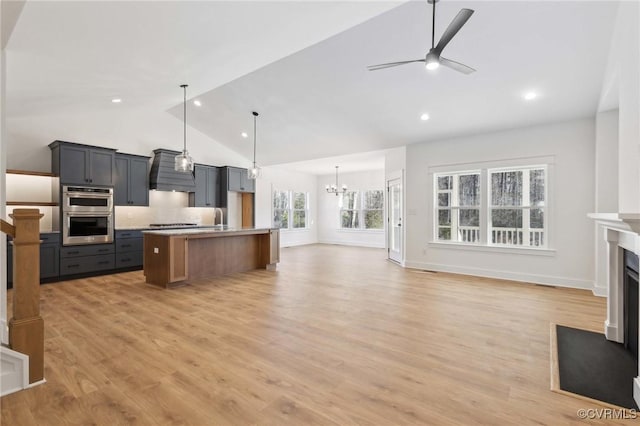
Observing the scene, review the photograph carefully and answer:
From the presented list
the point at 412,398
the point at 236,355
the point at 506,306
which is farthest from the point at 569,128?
the point at 236,355

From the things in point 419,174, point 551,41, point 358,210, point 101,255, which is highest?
point 551,41

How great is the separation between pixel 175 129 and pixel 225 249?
3731mm

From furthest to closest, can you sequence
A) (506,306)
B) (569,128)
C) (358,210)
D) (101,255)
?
(358,210)
(101,255)
(569,128)
(506,306)

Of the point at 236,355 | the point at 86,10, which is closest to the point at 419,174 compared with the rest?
the point at 236,355

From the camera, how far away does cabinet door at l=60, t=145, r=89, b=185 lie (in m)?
5.36

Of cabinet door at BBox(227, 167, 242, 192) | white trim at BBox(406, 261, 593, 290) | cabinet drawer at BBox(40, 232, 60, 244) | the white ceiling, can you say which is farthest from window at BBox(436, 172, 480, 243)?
cabinet drawer at BBox(40, 232, 60, 244)

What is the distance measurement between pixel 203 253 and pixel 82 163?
2.79 meters

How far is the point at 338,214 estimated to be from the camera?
11719 mm

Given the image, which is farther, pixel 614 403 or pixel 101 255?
pixel 101 255

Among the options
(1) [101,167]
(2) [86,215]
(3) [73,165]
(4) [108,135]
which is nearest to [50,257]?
(2) [86,215]

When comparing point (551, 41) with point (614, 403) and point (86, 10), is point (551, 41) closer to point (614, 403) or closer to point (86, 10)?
point (614, 403)

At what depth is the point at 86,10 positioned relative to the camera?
228 cm

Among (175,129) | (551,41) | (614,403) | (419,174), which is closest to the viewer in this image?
(614,403)

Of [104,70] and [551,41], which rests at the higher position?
[551,41]
